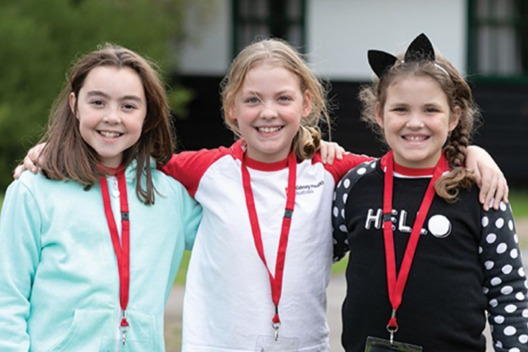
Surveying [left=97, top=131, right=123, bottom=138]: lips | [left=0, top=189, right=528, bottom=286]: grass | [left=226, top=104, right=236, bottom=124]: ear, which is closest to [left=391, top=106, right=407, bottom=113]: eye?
[left=226, top=104, right=236, bottom=124]: ear

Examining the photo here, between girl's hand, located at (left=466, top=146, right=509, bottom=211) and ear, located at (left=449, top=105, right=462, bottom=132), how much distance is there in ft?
0.49

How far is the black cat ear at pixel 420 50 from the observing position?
3.49 meters

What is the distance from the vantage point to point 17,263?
3.32 meters

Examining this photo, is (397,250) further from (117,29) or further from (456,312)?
(117,29)

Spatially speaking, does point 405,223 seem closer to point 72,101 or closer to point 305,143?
point 305,143

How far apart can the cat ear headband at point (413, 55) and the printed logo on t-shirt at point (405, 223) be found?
1.96ft

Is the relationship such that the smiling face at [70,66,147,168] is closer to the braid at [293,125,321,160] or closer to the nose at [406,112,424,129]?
the braid at [293,125,321,160]

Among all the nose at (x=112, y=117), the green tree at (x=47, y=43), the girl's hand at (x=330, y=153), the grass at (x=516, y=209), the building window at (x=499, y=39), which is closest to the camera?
the nose at (x=112, y=117)

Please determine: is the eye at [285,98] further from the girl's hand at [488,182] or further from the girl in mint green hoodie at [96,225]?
the girl's hand at [488,182]

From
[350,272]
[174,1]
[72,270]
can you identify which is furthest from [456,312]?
[174,1]

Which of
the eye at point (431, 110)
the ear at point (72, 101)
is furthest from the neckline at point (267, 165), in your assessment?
the ear at point (72, 101)

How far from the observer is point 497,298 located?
10.8ft

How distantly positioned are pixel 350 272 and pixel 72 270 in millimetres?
1090

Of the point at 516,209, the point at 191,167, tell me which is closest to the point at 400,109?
the point at 191,167
